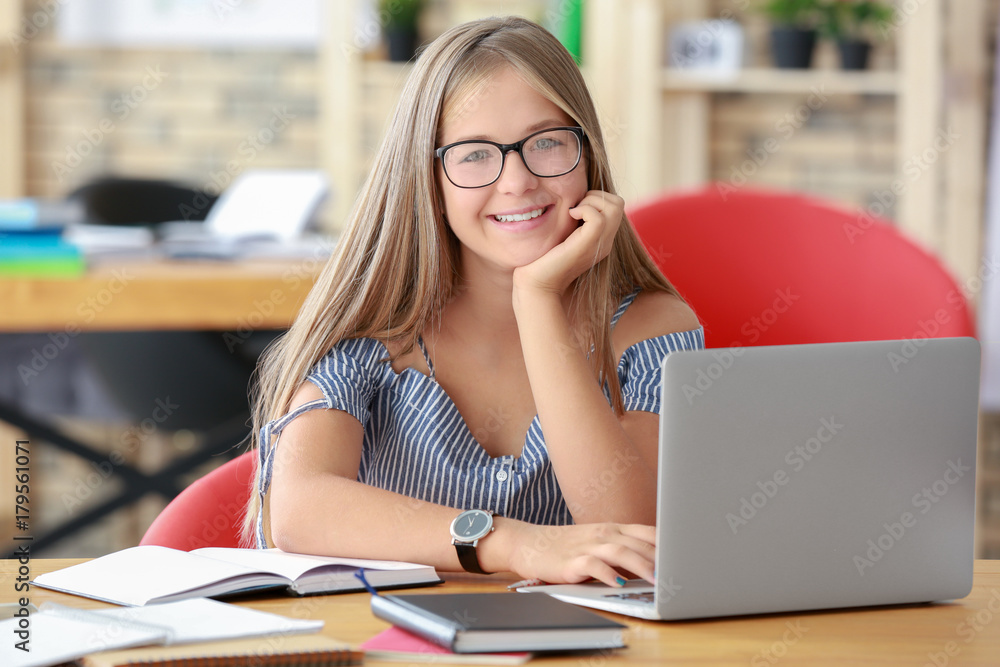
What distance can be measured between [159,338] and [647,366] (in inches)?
58.3

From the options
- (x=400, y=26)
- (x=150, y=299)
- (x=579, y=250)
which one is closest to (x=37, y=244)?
(x=150, y=299)

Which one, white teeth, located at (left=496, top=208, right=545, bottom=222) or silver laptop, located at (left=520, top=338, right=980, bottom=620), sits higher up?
white teeth, located at (left=496, top=208, right=545, bottom=222)

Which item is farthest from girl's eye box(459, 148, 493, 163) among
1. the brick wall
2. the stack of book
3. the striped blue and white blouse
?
the brick wall

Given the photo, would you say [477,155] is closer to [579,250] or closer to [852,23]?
[579,250]

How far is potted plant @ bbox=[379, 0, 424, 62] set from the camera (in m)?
3.42

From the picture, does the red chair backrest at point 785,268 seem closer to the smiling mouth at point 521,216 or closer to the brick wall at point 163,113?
the smiling mouth at point 521,216

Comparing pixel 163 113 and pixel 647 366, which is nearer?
pixel 647 366

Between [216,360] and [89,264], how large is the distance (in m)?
0.46

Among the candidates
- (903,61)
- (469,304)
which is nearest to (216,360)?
(469,304)

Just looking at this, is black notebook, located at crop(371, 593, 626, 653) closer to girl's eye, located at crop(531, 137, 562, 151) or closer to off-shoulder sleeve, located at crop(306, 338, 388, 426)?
off-shoulder sleeve, located at crop(306, 338, 388, 426)

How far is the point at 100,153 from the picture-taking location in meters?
3.78

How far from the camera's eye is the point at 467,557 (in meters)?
1.01

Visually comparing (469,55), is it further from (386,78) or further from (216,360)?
(386,78)

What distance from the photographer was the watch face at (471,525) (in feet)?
3.32
